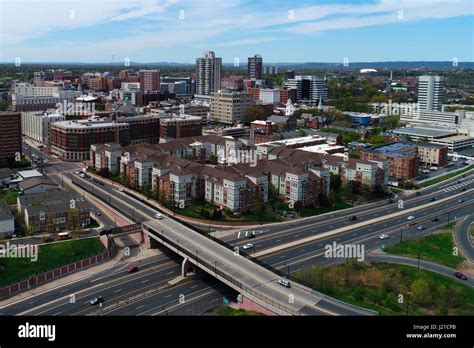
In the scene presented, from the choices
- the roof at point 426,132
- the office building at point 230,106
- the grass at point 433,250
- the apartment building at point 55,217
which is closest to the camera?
the grass at point 433,250

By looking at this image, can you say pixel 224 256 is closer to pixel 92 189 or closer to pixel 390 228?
pixel 390 228

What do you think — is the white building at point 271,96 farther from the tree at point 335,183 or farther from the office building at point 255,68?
the tree at point 335,183

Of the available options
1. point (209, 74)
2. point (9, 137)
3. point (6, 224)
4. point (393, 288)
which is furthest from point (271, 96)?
point (393, 288)

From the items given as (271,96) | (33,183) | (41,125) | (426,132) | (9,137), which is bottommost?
(33,183)

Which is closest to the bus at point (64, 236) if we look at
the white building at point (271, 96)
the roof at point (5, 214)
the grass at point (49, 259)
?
the grass at point (49, 259)

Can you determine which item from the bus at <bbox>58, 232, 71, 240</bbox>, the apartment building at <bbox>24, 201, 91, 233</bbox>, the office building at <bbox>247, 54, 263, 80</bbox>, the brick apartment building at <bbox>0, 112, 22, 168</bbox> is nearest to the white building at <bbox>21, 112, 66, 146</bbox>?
the brick apartment building at <bbox>0, 112, 22, 168</bbox>

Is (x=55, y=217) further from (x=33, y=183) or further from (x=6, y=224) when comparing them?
(x=33, y=183)
